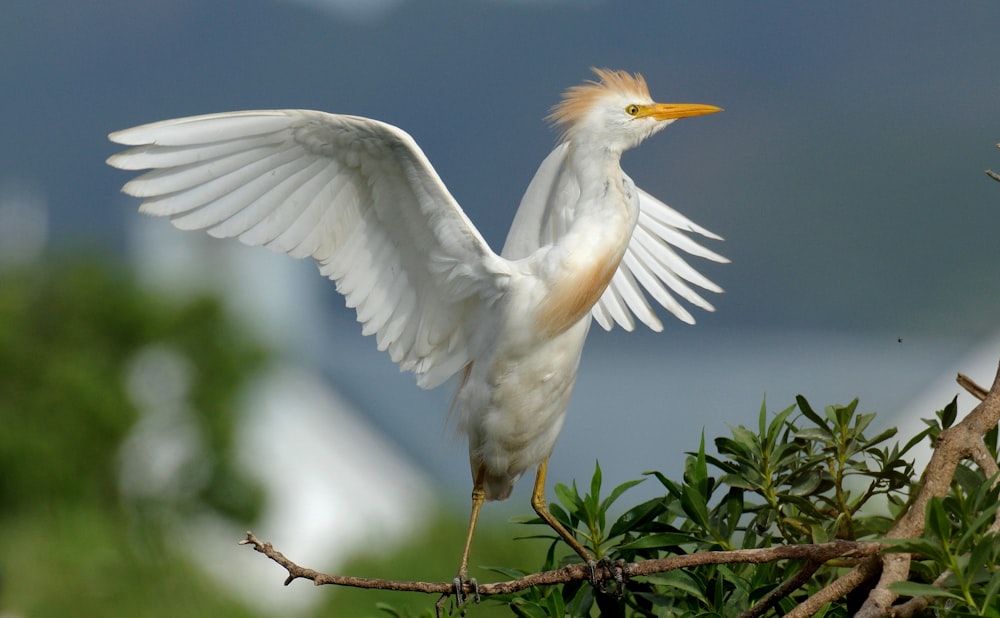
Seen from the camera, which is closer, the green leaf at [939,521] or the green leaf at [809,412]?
the green leaf at [939,521]

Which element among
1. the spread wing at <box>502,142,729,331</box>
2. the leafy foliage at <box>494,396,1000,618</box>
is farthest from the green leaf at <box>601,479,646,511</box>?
the spread wing at <box>502,142,729,331</box>

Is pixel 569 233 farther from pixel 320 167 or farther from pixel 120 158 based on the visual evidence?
pixel 120 158

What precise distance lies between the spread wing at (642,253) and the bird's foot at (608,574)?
0.49 m

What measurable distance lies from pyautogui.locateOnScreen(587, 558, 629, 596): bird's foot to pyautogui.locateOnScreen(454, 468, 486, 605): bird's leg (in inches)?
4.6

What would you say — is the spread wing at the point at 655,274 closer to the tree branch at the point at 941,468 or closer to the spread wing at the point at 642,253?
the spread wing at the point at 642,253

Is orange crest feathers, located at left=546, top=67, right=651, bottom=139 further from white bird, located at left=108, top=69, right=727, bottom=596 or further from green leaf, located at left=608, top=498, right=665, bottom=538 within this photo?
green leaf, located at left=608, top=498, right=665, bottom=538

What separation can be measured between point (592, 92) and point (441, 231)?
0.27 meters

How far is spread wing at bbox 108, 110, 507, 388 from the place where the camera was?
1.04 metres

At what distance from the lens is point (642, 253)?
143 centimetres

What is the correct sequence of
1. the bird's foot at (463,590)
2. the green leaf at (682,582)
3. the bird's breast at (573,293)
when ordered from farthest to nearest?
the bird's breast at (573,293)
the bird's foot at (463,590)
the green leaf at (682,582)

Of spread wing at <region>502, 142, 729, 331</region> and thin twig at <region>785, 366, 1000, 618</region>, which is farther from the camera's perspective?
spread wing at <region>502, 142, 729, 331</region>

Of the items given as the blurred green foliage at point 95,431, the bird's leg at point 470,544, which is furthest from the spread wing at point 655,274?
the blurred green foliage at point 95,431

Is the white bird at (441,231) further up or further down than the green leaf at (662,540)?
further up

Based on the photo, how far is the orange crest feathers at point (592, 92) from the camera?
1238mm
